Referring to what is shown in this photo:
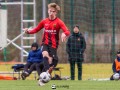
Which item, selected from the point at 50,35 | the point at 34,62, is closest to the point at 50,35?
the point at 50,35

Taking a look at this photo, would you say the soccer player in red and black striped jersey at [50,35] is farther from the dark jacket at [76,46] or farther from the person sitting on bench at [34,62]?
the dark jacket at [76,46]

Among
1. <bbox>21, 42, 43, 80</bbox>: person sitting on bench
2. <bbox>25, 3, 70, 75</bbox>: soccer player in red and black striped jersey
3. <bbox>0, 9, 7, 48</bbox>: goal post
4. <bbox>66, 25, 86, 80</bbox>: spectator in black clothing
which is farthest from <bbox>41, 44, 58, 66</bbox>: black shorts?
<bbox>0, 9, 7, 48</bbox>: goal post

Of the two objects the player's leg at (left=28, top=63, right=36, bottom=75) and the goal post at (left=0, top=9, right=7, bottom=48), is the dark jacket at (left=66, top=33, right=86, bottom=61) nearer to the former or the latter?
the player's leg at (left=28, top=63, right=36, bottom=75)

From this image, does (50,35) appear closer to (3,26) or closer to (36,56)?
(36,56)

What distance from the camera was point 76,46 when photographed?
19.8m

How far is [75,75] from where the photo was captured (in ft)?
67.4

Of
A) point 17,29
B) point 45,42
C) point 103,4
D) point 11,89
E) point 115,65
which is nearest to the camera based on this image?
point 11,89

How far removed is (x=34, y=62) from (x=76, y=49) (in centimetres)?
135

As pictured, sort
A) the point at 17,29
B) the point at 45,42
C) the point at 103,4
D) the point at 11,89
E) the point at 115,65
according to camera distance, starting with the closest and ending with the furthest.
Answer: the point at 11,89
the point at 45,42
the point at 115,65
the point at 103,4
the point at 17,29

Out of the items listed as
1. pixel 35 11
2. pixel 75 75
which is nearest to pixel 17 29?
pixel 35 11

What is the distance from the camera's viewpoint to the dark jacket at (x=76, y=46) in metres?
19.6

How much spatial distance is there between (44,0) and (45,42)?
5.68m

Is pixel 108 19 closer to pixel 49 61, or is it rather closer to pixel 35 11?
pixel 35 11

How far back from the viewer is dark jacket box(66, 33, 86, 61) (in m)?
19.6
